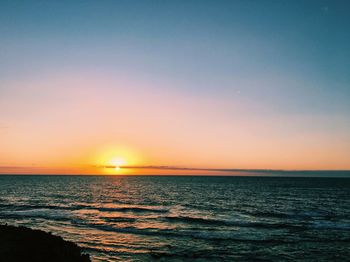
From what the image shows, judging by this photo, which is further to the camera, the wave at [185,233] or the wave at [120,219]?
the wave at [120,219]

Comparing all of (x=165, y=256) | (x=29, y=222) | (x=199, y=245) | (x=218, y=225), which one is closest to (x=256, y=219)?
(x=218, y=225)

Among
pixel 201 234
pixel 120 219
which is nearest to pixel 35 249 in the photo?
pixel 201 234

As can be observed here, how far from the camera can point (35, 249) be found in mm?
18000

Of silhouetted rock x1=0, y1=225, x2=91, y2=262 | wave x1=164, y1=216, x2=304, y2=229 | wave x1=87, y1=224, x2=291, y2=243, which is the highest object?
silhouetted rock x1=0, y1=225, x2=91, y2=262

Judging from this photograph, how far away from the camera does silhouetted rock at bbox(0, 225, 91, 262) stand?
1656cm

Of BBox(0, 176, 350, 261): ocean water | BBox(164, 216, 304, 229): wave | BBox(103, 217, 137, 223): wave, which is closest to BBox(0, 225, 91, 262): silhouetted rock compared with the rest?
BBox(0, 176, 350, 261): ocean water

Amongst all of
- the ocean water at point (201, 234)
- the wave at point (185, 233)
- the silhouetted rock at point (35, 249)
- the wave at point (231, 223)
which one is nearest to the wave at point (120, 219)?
the ocean water at point (201, 234)

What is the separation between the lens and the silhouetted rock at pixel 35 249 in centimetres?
1656

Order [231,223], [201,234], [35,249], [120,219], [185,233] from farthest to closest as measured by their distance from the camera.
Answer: [120,219], [231,223], [185,233], [201,234], [35,249]

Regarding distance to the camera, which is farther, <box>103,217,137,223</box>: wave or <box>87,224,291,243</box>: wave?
<box>103,217,137,223</box>: wave

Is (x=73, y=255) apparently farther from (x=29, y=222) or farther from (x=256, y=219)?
(x=256, y=219)

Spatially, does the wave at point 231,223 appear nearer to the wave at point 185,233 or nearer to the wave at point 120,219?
the wave at point 120,219

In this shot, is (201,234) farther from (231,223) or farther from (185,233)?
(231,223)

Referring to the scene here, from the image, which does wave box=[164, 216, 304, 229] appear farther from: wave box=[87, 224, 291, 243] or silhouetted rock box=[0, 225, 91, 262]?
silhouetted rock box=[0, 225, 91, 262]
